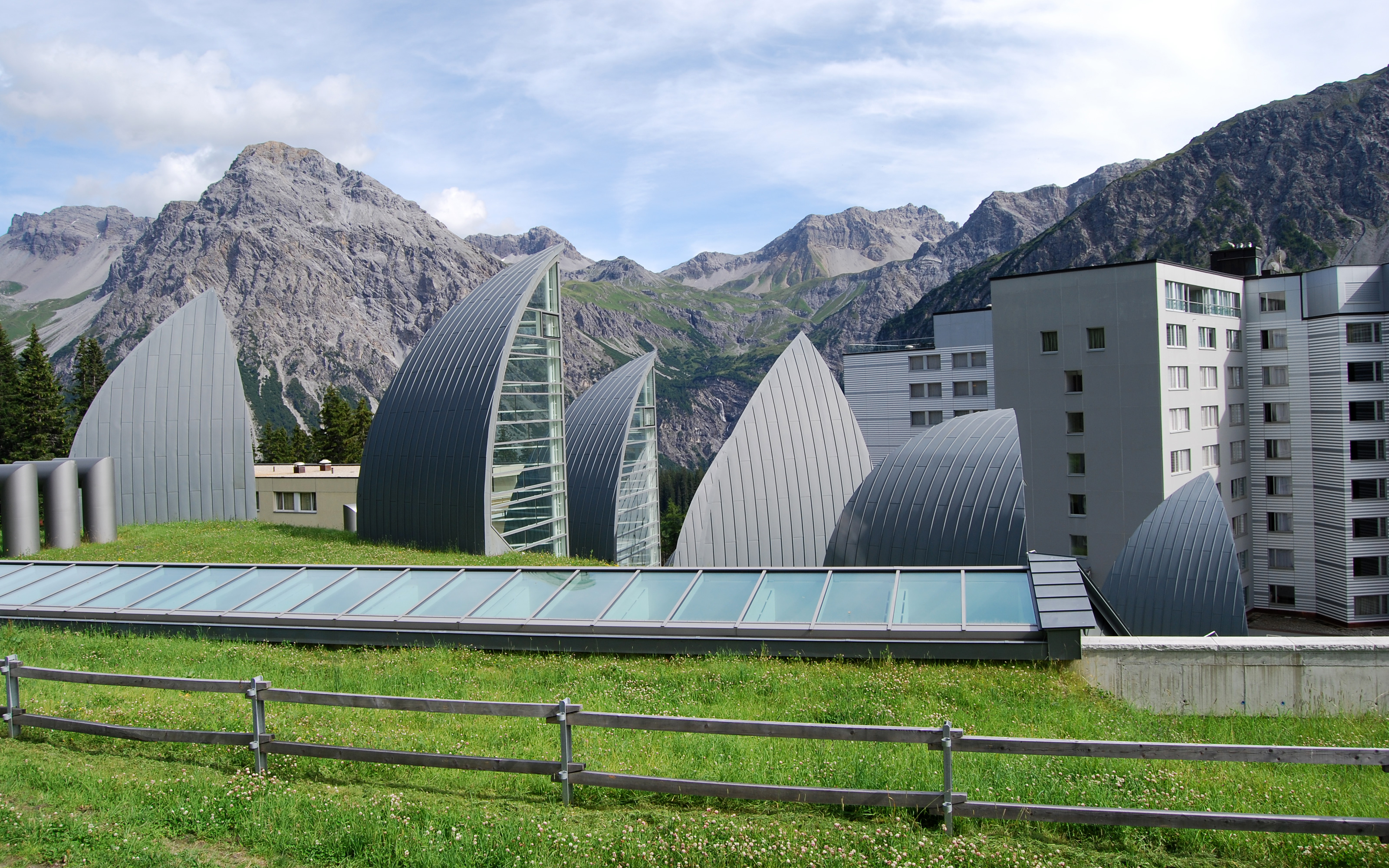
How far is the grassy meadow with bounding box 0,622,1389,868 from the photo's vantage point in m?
5.68

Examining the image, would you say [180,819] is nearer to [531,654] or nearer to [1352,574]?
[531,654]

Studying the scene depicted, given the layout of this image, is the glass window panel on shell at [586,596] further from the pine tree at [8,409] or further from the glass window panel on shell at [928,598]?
the pine tree at [8,409]

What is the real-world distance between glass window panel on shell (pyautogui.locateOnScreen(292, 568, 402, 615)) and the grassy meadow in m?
2.47

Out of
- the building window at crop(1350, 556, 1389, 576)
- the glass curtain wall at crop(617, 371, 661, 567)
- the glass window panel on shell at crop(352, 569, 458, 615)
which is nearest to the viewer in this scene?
the glass window panel on shell at crop(352, 569, 458, 615)

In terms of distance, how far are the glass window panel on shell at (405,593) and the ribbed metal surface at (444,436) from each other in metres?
9.76

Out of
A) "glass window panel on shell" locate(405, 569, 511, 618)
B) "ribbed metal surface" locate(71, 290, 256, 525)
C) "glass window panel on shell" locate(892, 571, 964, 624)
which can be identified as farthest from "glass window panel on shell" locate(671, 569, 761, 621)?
"ribbed metal surface" locate(71, 290, 256, 525)

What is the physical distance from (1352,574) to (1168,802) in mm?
51009

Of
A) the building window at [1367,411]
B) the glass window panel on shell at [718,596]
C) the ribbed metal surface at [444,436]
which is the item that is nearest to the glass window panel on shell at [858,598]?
the glass window panel on shell at [718,596]

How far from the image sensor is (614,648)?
1100 cm

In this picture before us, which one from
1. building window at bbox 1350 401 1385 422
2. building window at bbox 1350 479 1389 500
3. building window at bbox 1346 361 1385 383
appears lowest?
building window at bbox 1350 479 1389 500

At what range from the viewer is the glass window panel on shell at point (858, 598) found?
10812 millimetres

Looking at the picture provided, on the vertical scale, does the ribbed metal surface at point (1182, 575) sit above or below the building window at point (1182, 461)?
below

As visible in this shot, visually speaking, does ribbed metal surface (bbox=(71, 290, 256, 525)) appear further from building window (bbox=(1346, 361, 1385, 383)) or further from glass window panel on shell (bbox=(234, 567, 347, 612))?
building window (bbox=(1346, 361, 1385, 383))

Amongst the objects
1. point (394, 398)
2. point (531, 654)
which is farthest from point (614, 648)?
point (394, 398)
